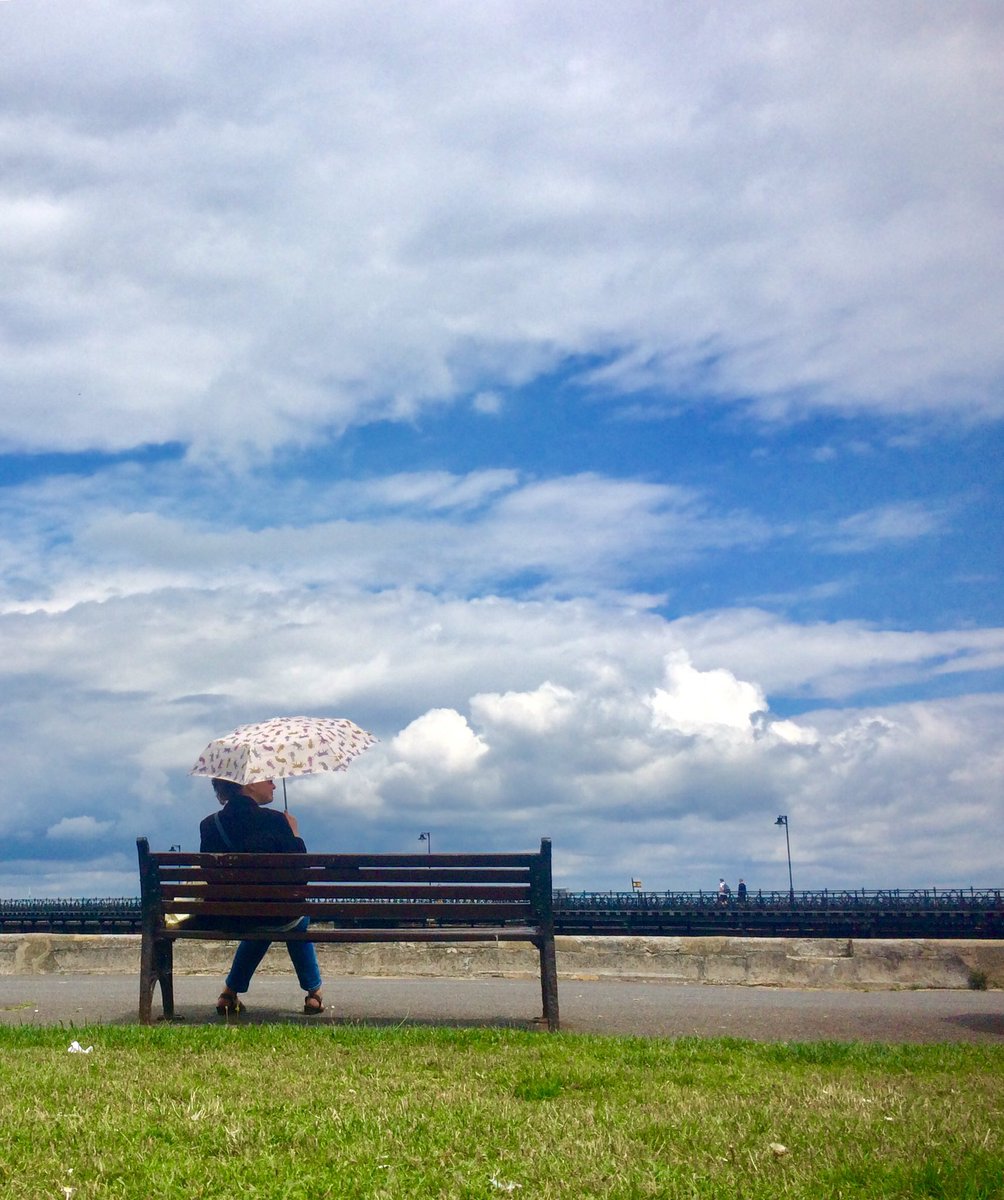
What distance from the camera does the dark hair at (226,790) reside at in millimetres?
8859

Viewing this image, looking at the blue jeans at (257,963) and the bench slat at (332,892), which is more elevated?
the bench slat at (332,892)

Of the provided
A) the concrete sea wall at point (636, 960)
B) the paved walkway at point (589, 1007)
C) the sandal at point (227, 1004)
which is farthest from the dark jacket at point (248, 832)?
the concrete sea wall at point (636, 960)

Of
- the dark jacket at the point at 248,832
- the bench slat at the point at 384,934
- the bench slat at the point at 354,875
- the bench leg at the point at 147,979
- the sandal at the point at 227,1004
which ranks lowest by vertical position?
the sandal at the point at 227,1004

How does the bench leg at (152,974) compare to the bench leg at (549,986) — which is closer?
the bench leg at (549,986)

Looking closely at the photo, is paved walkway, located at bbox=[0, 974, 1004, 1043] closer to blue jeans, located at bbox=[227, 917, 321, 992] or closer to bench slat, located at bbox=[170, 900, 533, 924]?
blue jeans, located at bbox=[227, 917, 321, 992]

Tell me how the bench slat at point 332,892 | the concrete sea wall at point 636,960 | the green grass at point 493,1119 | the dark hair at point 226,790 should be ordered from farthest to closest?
the concrete sea wall at point 636,960, the dark hair at point 226,790, the bench slat at point 332,892, the green grass at point 493,1119

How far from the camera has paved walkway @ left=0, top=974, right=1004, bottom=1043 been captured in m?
8.36

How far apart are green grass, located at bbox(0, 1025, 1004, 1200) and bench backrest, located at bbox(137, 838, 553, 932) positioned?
983mm

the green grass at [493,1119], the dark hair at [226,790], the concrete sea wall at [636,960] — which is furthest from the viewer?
the concrete sea wall at [636,960]

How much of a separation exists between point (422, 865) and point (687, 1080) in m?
2.49

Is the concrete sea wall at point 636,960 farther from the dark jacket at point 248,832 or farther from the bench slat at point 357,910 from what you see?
the bench slat at point 357,910

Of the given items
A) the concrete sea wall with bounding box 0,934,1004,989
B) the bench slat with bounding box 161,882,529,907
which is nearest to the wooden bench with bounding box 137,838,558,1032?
the bench slat with bounding box 161,882,529,907

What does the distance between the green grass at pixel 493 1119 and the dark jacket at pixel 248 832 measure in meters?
1.63

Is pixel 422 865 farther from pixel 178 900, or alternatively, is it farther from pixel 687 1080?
pixel 687 1080
